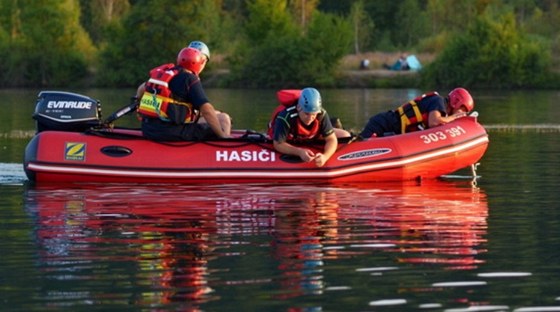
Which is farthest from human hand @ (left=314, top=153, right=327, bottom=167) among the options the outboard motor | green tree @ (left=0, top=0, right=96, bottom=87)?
green tree @ (left=0, top=0, right=96, bottom=87)

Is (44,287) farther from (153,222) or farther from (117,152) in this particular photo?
(117,152)

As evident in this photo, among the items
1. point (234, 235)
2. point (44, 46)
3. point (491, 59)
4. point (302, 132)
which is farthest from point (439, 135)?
point (44, 46)

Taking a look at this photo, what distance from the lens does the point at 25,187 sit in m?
15.6

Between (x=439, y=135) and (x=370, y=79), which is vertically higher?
(x=439, y=135)

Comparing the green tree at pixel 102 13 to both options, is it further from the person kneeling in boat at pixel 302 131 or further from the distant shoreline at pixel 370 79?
the person kneeling in boat at pixel 302 131

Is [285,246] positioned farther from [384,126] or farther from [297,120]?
[384,126]

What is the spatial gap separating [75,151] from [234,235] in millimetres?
4281

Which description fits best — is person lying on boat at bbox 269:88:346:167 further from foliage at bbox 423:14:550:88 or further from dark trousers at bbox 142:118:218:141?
foliage at bbox 423:14:550:88

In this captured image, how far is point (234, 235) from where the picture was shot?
11.9 metres

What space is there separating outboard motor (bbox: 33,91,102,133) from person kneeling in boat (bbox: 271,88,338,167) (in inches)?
85.2

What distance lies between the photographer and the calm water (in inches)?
366

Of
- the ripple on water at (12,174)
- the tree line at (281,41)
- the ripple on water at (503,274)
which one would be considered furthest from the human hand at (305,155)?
the tree line at (281,41)

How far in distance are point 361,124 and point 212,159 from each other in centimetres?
1285

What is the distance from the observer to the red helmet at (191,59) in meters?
15.8
